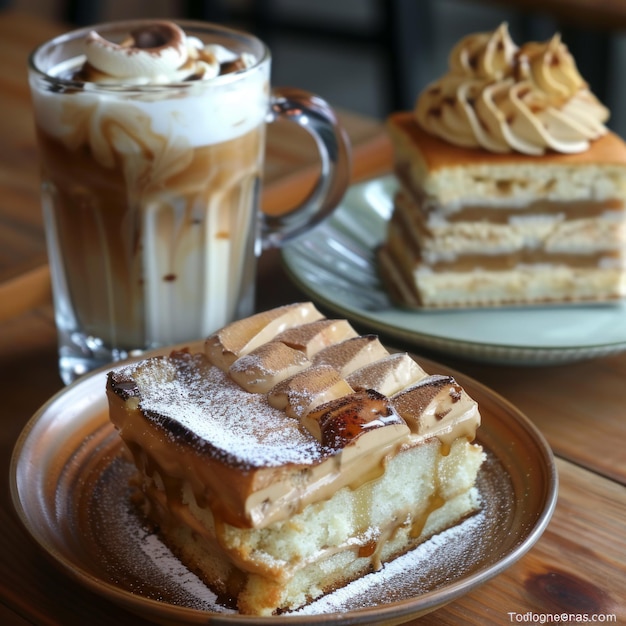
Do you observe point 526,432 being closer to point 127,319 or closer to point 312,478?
point 312,478

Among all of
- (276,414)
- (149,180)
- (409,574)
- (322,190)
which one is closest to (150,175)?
(149,180)

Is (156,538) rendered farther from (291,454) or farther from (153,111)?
(153,111)

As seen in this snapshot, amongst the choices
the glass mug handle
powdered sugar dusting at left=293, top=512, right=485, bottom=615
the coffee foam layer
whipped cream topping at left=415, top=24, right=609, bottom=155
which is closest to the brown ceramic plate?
powdered sugar dusting at left=293, top=512, right=485, bottom=615

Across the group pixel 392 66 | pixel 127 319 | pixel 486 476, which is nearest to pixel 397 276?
pixel 127 319

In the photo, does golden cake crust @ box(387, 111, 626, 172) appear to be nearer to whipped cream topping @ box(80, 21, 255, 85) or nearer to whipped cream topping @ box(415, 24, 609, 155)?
whipped cream topping @ box(415, 24, 609, 155)

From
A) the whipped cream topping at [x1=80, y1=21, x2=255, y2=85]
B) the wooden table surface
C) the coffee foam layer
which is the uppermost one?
the whipped cream topping at [x1=80, y1=21, x2=255, y2=85]

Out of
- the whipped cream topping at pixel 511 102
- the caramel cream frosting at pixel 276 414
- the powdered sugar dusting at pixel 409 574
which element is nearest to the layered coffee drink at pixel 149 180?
the caramel cream frosting at pixel 276 414
